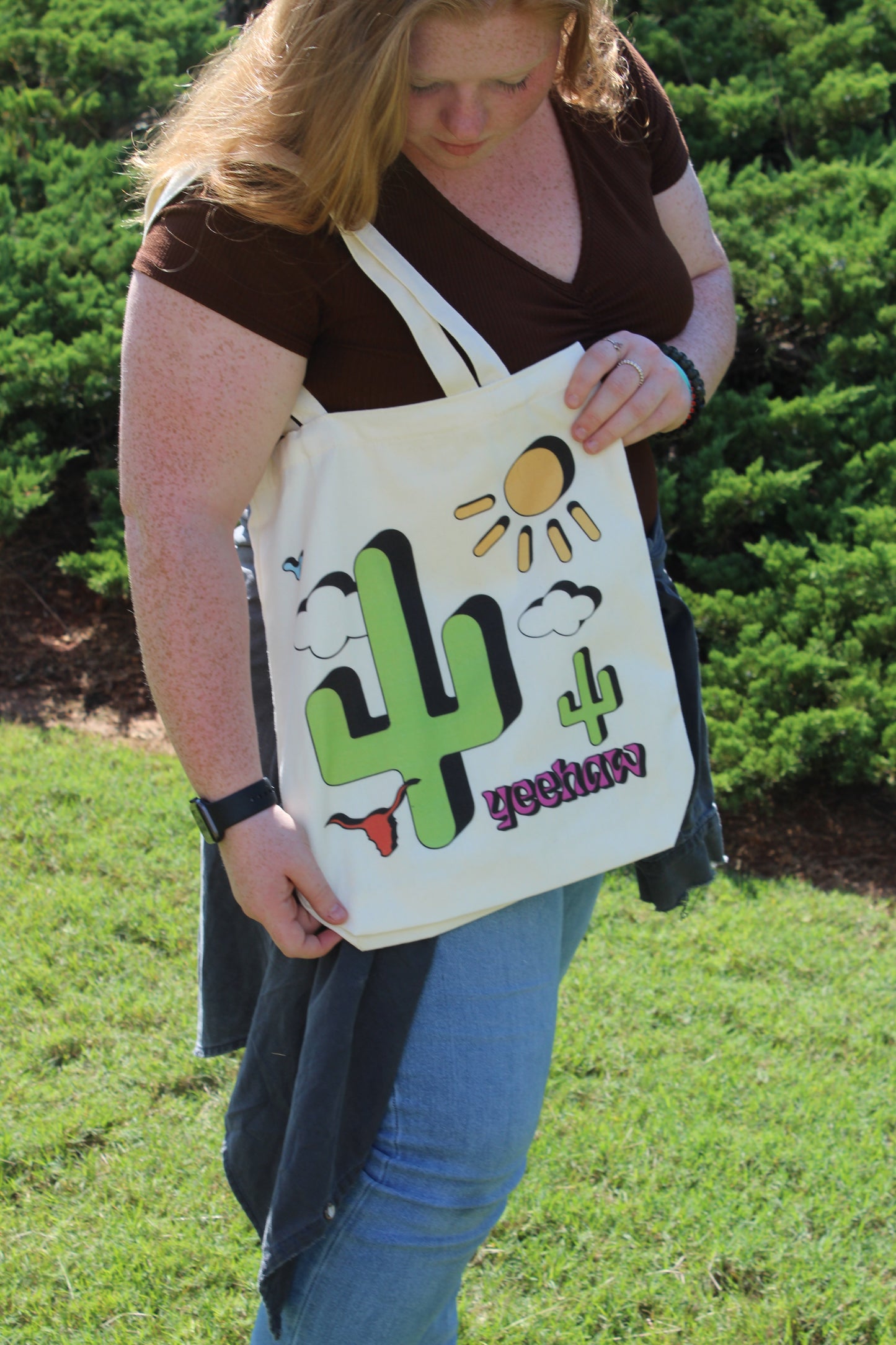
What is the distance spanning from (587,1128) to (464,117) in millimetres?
2072

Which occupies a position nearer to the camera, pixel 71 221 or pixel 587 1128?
pixel 587 1128

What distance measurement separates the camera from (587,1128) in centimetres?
258

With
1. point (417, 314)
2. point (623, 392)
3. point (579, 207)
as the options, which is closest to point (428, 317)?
point (417, 314)

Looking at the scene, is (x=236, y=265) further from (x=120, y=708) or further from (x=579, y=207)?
(x=120, y=708)

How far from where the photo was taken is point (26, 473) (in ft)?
14.9

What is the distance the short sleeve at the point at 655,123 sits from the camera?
171 centimetres

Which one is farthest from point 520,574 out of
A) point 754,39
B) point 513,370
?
point 754,39

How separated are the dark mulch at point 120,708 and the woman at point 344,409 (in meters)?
2.49

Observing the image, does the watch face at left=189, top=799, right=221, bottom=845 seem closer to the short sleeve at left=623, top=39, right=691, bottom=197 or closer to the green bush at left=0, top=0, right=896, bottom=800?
the short sleeve at left=623, top=39, right=691, bottom=197

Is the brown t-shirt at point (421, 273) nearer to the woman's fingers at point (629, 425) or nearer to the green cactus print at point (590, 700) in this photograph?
the woman's fingers at point (629, 425)

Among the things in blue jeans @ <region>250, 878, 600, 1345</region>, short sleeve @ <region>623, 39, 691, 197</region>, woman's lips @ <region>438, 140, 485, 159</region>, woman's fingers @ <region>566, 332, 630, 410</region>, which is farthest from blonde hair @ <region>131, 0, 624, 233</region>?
blue jeans @ <region>250, 878, 600, 1345</region>

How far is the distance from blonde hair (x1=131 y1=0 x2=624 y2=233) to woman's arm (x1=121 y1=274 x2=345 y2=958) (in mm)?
141

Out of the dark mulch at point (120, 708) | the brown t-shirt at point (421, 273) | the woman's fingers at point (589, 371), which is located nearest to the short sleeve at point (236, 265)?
the brown t-shirt at point (421, 273)

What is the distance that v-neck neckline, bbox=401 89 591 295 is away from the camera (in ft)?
4.43
